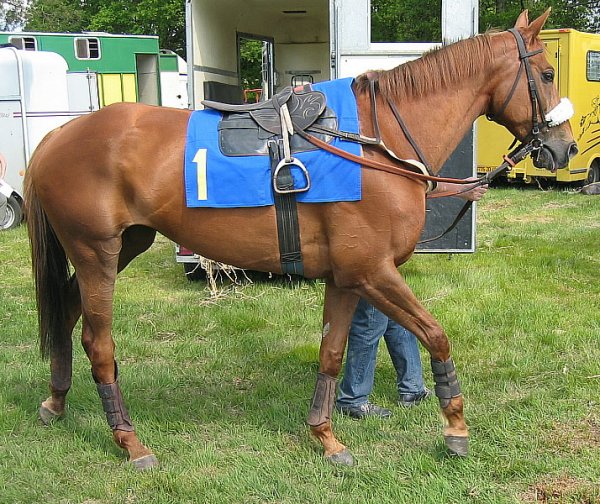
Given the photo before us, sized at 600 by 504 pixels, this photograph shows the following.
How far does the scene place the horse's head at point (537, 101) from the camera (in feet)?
10.6

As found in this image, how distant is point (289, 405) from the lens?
410cm

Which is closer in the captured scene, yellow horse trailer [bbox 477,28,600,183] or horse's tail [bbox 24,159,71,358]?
horse's tail [bbox 24,159,71,358]

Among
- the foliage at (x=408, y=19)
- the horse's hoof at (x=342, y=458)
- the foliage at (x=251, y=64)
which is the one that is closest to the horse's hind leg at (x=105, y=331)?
the horse's hoof at (x=342, y=458)

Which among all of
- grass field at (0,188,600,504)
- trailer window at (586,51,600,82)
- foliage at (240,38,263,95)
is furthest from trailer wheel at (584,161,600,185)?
foliage at (240,38,263,95)

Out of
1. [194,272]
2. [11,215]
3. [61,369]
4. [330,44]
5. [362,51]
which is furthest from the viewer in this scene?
[11,215]

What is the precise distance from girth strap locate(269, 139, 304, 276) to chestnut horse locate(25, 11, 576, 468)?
0.04 m

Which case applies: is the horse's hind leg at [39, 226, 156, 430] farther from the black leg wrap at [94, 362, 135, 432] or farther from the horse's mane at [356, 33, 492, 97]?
the horse's mane at [356, 33, 492, 97]

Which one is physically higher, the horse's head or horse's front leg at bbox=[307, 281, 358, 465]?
the horse's head

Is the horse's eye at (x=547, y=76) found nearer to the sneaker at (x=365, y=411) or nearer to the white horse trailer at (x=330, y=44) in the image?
the sneaker at (x=365, y=411)

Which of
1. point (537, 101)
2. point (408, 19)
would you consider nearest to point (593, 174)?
point (408, 19)

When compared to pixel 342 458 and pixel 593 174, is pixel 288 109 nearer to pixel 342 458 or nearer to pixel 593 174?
pixel 342 458

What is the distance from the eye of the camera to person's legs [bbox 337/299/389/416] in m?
3.99

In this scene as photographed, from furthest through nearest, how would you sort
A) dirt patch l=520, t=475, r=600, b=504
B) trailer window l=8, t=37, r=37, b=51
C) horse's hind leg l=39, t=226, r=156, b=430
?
trailer window l=8, t=37, r=37, b=51, horse's hind leg l=39, t=226, r=156, b=430, dirt patch l=520, t=475, r=600, b=504

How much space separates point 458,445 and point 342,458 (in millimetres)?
572
